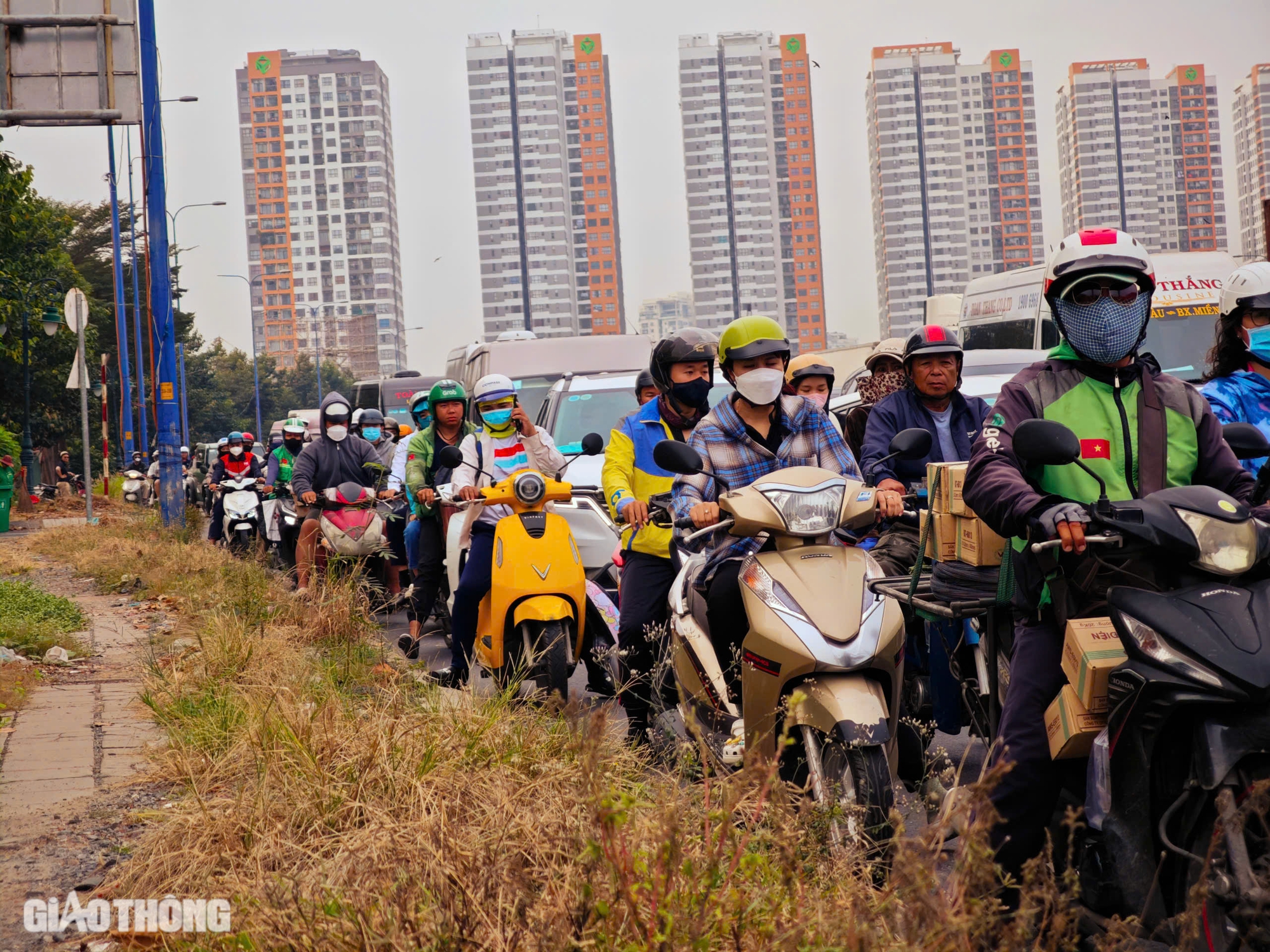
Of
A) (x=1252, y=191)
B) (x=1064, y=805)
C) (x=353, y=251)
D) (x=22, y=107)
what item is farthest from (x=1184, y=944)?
(x=353, y=251)

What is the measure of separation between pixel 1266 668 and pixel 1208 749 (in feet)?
0.68

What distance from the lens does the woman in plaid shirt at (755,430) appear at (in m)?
5.56

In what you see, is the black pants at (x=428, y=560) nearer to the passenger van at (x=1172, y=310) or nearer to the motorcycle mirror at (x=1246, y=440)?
the passenger van at (x=1172, y=310)

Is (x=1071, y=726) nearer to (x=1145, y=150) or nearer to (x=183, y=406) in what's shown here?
(x=183, y=406)

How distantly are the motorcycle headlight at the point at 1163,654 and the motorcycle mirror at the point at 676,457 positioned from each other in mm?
2035

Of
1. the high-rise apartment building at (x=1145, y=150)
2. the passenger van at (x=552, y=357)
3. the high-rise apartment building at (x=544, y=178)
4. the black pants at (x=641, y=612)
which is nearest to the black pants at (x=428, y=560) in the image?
the black pants at (x=641, y=612)

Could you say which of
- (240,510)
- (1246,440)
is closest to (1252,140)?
(240,510)

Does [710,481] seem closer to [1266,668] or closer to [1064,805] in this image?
[1064,805]

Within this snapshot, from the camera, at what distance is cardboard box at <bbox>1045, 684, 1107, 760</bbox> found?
3439 mm

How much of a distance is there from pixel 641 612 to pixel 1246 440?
311 centimetres

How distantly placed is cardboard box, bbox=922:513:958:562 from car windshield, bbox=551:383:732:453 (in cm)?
764

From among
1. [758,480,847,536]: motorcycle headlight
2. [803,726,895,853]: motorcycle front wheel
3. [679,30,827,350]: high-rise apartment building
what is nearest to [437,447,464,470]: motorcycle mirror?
[758,480,847,536]: motorcycle headlight

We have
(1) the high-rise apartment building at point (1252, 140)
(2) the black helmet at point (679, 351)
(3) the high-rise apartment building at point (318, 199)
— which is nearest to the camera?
(2) the black helmet at point (679, 351)

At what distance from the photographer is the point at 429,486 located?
32.1 ft
